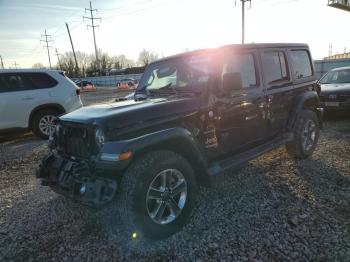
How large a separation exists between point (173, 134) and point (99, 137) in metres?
0.75

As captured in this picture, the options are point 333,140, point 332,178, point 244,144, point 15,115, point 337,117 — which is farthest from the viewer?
point 337,117

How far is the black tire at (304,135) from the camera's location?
4.95 meters

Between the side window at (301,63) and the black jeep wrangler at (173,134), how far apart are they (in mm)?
248

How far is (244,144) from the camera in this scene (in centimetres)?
402

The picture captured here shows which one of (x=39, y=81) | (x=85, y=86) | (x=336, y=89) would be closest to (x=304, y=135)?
(x=336, y=89)

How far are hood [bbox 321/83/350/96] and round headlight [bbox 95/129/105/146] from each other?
7.99 m

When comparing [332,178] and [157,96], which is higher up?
[157,96]

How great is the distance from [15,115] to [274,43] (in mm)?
6630

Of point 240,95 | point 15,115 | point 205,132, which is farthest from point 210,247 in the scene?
point 15,115

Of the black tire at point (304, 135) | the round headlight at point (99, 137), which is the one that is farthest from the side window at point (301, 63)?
the round headlight at point (99, 137)

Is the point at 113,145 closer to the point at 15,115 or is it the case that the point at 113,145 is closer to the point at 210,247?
the point at 210,247

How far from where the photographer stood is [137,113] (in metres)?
2.93

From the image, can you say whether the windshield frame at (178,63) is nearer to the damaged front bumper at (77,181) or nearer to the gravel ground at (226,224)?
the gravel ground at (226,224)

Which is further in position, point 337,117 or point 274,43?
point 337,117
